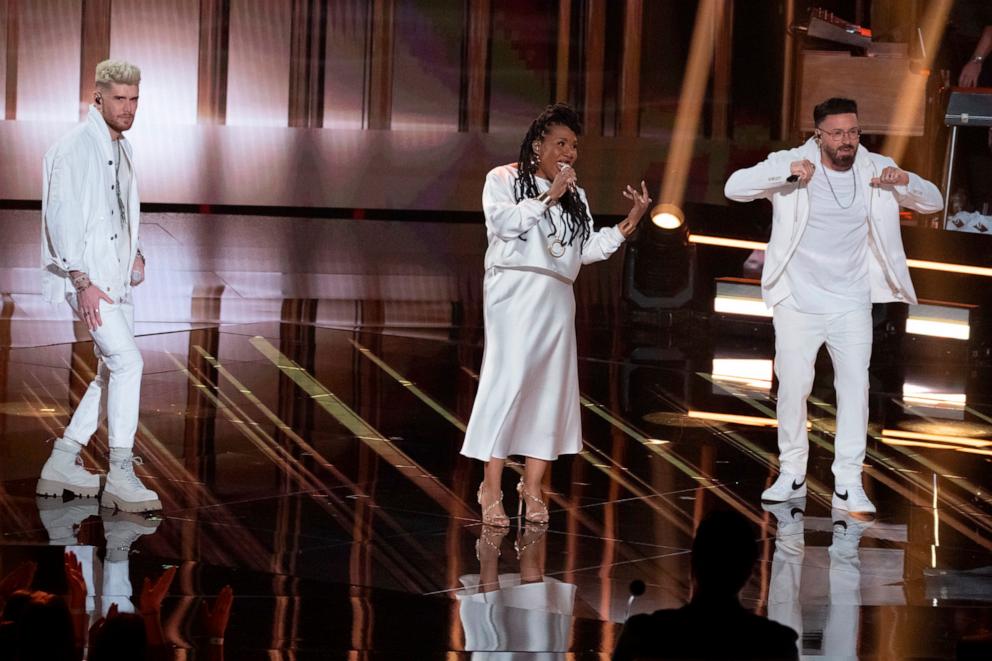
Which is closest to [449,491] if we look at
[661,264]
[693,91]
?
[661,264]

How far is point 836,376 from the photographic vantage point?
6.50m

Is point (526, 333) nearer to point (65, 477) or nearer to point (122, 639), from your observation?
point (65, 477)

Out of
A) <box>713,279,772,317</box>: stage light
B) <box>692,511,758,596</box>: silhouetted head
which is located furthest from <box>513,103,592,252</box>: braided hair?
<box>713,279,772,317</box>: stage light

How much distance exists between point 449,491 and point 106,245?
5.81 feet

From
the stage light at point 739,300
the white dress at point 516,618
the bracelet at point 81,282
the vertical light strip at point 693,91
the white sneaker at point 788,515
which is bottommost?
the white dress at point 516,618

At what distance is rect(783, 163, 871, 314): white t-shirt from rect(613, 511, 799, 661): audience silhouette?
3.91 metres

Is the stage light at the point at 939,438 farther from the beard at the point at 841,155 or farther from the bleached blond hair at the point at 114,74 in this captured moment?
the bleached blond hair at the point at 114,74

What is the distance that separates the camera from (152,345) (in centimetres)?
945

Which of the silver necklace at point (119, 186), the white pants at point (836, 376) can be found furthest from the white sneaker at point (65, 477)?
the white pants at point (836, 376)

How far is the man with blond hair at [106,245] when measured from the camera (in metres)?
5.78

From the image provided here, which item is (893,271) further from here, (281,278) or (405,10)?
(405,10)

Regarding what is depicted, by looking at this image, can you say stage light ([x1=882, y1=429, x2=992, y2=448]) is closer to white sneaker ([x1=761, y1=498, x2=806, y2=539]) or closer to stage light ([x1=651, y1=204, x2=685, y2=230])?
white sneaker ([x1=761, y1=498, x2=806, y2=539])

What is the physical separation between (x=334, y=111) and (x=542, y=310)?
14.4 m

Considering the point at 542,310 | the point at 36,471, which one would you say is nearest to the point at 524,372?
the point at 542,310
